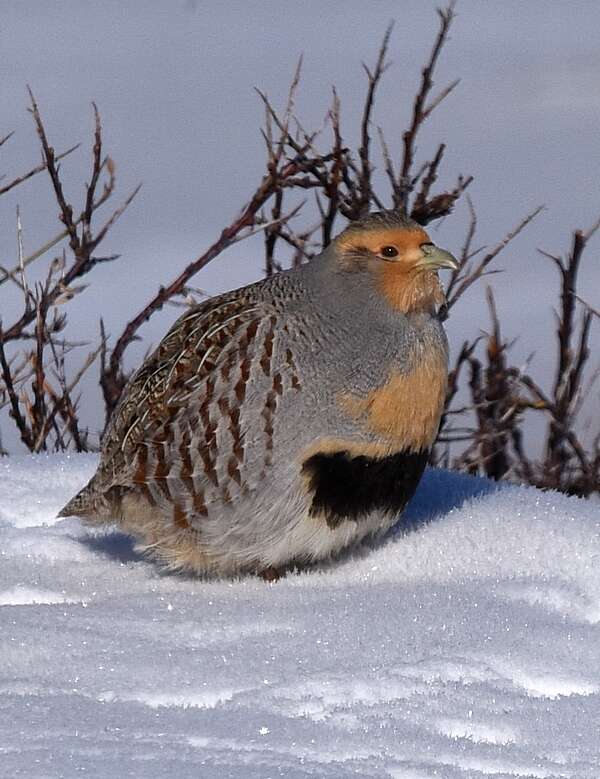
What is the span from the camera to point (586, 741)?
123 inches

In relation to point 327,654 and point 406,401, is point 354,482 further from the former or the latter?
point 327,654

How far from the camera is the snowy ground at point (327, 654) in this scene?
9.69ft

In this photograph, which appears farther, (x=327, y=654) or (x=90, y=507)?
(x=90, y=507)

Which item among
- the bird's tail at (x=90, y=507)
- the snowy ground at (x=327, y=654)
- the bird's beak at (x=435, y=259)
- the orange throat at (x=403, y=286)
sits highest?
the bird's beak at (x=435, y=259)

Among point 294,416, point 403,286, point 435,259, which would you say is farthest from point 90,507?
point 435,259

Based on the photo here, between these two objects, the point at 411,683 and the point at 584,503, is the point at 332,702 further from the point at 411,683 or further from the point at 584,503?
the point at 584,503

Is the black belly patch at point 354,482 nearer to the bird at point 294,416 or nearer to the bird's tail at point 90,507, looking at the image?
the bird at point 294,416

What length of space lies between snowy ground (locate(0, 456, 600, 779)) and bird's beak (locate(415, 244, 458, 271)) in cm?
80

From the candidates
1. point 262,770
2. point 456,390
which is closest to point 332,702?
point 262,770

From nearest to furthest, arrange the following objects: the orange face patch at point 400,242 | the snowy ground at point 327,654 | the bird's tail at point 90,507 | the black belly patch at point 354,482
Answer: the snowy ground at point 327,654 → the black belly patch at point 354,482 → the orange face patch at point 400,242 → the bird's tail at point 90,507

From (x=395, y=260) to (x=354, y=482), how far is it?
648 mm

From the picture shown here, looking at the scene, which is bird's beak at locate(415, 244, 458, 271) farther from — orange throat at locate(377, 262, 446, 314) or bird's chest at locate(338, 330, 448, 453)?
bird's chest at locate(338, 330, 448, 453)

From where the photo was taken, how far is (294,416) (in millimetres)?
4090

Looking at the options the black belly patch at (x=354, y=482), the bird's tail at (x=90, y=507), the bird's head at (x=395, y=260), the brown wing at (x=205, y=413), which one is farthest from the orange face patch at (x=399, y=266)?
the bird's tail at (x=90, y=507)
